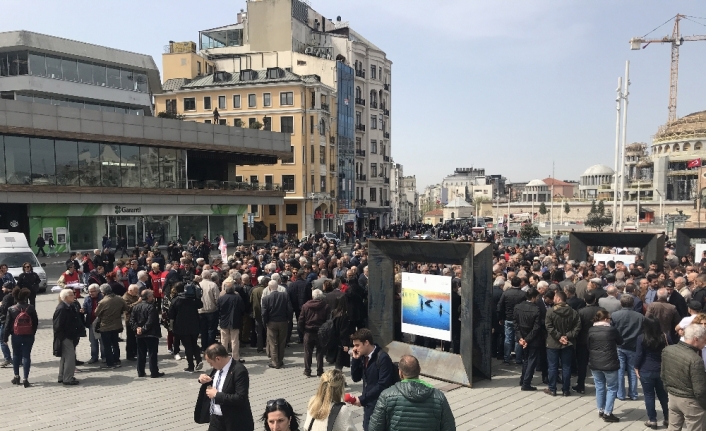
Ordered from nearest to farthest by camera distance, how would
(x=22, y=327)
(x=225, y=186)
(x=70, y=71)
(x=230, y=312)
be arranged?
(x=22, y=327) → (x=230, y=312) → (x=225, y=186) → (x=70, y=71)

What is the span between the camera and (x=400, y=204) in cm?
14075

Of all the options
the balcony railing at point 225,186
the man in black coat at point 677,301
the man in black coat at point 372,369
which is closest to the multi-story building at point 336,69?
the balcony railing at point 225,186

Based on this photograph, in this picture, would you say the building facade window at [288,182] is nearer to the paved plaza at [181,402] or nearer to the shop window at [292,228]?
the shop window at [292,228]

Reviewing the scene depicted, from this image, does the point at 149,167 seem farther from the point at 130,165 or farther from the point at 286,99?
the point at 286,99

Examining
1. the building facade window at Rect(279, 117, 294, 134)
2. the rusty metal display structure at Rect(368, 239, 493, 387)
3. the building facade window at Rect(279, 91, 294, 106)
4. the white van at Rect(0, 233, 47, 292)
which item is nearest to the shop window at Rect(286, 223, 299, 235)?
the building facade window at Rect(279, 117, 294, 134)

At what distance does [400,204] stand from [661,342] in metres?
134

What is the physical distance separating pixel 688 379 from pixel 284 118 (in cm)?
5139

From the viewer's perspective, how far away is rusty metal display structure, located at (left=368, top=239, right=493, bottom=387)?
8.97 m

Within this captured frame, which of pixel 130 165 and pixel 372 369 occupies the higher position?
pixel 130 165

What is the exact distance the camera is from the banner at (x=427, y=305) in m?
9.43

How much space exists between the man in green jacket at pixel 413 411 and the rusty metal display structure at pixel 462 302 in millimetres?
4686

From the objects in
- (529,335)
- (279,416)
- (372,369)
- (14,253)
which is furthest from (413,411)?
(14,253)

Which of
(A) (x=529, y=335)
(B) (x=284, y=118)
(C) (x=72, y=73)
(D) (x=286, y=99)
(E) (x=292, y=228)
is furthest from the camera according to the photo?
(E) (x=292, y=228)

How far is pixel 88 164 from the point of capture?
1325 inches
